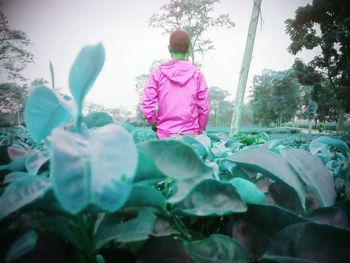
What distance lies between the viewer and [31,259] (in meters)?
0.36

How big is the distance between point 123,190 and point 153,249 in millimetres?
171

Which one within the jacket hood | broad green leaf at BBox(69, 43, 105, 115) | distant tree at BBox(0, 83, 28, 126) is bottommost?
distant tree at BBox(0, 83, 28, 126)

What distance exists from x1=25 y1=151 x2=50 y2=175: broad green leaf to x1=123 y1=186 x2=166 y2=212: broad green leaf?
0.20 m

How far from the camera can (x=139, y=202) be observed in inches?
14.4

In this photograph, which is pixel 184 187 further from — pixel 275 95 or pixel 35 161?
pixel 275 95

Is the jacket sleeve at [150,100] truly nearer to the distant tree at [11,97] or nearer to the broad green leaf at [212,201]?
the broad green leaf at [212,201]

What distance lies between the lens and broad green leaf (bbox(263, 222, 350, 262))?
1.15 ft

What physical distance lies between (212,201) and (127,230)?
4.9 inches

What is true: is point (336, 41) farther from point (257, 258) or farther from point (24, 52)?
point (24, 52)

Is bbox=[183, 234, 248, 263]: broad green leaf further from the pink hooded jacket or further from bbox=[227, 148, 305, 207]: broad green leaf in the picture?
the pink hooded jacket

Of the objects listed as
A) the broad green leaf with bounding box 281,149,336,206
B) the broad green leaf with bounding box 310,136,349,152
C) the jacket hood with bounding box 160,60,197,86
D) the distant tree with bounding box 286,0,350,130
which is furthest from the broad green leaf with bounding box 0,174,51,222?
the distant tree with bounding box 286,0,350,130

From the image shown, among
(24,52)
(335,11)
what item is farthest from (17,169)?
(24,52)

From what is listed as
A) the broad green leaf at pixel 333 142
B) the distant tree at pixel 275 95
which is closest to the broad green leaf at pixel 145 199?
the broad green leaf at pixel 333 142

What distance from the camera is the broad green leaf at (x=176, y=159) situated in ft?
1.10
